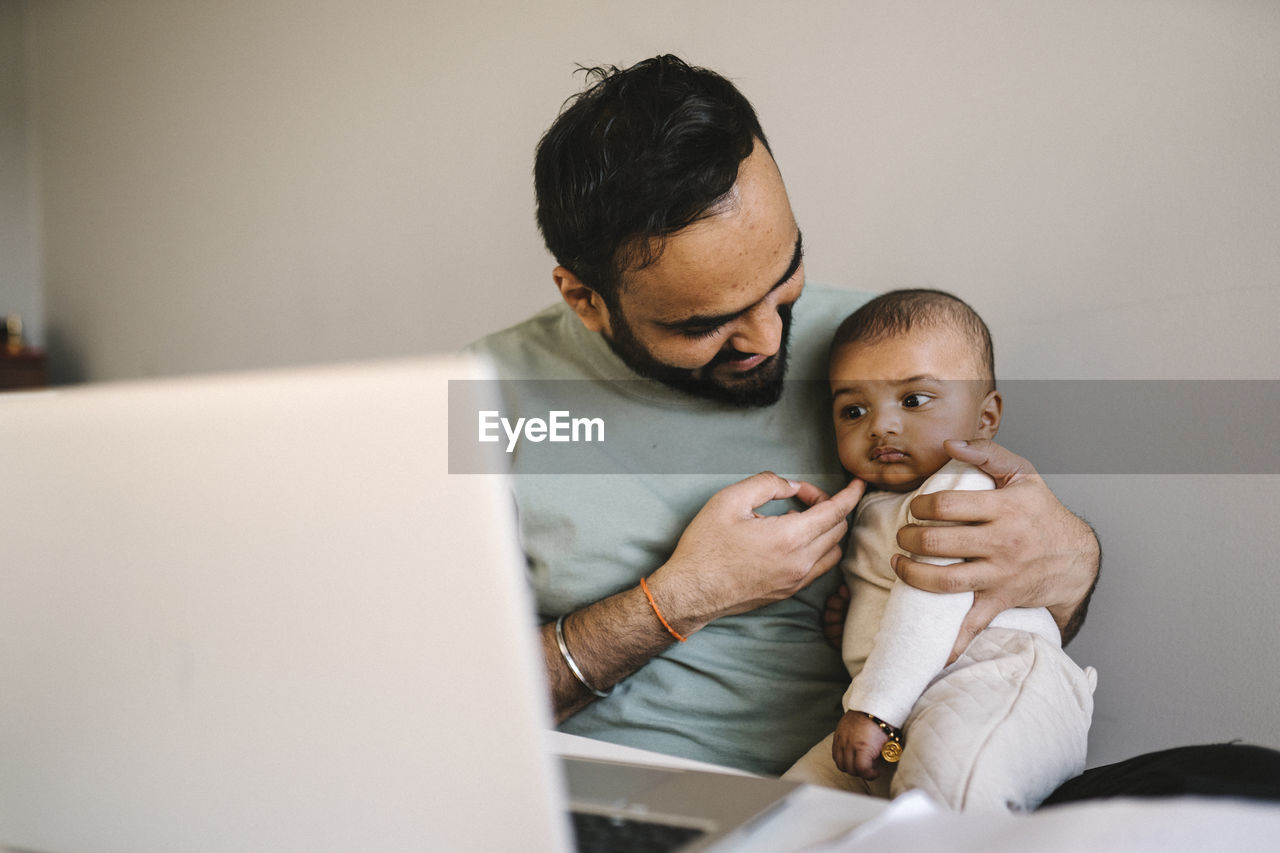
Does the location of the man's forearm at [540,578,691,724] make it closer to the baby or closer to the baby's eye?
the baby

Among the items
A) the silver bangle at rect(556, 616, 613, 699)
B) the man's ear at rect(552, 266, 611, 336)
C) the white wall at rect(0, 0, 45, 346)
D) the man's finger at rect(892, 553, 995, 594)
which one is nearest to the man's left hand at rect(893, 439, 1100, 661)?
the man's finger at rect(892, 553, 995, 594)

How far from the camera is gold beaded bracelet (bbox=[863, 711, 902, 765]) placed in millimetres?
1047

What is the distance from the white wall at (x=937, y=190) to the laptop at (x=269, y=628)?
3.02ft

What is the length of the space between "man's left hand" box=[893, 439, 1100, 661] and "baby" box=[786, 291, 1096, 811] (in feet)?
0.08

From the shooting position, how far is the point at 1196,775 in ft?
2.45

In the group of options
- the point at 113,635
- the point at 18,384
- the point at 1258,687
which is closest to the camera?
the point at 113,635

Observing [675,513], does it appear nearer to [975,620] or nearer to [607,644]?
[607,644]

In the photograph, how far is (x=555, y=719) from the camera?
1.32 m

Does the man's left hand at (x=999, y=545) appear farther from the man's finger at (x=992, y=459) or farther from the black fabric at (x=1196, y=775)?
the black fabric at (x=1196, y=775)

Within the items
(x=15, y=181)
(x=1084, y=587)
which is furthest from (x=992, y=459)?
(x=15, y=181)

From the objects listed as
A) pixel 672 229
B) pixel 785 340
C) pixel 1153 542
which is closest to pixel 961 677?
pixel 1153 542

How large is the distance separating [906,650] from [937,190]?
2.53 ft

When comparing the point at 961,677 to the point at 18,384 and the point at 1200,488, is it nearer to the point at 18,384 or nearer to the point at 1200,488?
the point at 1200,488

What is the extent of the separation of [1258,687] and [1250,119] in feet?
2.46
